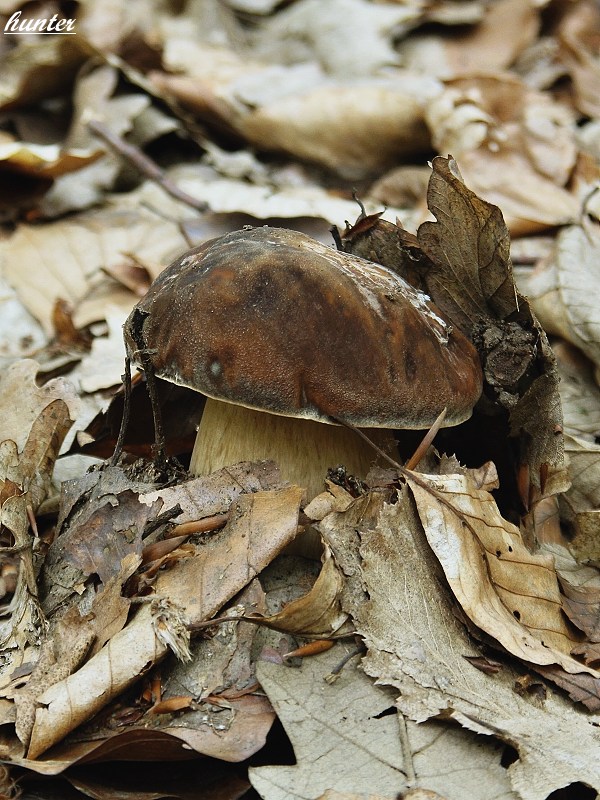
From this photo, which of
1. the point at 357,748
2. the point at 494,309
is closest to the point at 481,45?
the point at 494,309

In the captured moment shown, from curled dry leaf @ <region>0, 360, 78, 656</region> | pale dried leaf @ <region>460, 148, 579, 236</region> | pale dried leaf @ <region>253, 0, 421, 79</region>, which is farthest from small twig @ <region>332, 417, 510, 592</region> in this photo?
pale dried leaf @ <region>253, 0, 421, 79</region>

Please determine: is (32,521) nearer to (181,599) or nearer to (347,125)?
(181,599)

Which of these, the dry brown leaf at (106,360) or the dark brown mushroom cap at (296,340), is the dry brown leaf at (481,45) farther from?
the dark brown mushroom cap at (296,340)

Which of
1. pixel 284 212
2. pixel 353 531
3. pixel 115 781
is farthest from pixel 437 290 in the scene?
pixel 284 212

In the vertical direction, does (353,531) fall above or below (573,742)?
above

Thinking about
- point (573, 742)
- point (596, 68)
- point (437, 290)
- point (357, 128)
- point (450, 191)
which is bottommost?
point (596, 68)

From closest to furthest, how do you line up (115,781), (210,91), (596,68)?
(115,781), (210,91), (596,68)

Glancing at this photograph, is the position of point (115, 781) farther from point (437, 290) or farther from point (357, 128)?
point (357, 128)
